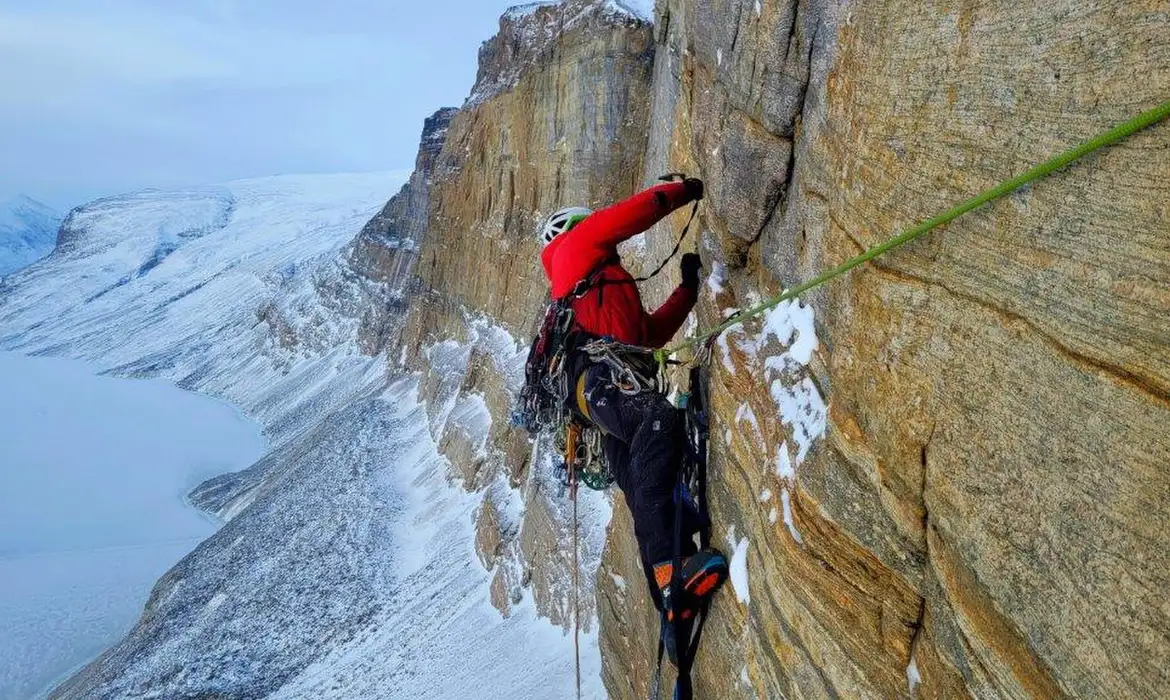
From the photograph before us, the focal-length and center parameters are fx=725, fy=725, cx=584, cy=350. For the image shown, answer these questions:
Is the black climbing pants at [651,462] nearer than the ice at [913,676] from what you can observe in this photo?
No

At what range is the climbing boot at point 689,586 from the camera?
520 cm

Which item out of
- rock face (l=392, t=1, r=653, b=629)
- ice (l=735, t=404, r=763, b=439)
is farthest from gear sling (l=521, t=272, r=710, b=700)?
rock face (l=392, t=1, r=653, b=629)

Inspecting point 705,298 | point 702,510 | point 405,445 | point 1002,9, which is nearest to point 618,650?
point 702,510

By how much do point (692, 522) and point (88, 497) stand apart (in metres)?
84.4

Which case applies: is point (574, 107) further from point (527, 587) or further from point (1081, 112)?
point (1081, 112)

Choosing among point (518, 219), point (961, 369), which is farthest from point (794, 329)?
point (518, 219)

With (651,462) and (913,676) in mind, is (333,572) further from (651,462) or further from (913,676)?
(913,676)

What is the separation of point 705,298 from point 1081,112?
425cm

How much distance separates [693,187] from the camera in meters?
5.98

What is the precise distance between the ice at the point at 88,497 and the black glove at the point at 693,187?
145 ft

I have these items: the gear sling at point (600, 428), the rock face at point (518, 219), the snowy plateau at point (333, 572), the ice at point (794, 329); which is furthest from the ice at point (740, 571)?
the snowy plateau at point (333, 572)

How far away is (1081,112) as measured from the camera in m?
2.26

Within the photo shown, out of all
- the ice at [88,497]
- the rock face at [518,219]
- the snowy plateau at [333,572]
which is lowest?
the ice at [88,497]

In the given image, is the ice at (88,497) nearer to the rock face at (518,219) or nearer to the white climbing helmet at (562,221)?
the rock face at (518,219)
